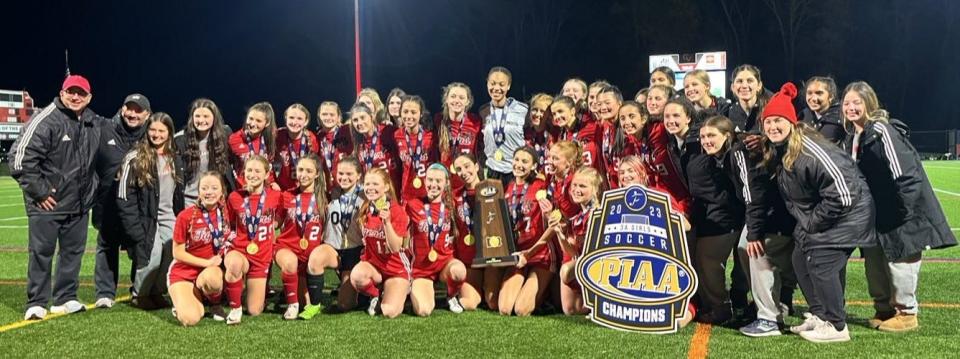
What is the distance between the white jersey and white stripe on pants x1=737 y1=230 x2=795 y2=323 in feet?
8.24

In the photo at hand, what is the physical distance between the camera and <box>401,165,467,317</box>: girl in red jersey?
5457 mm

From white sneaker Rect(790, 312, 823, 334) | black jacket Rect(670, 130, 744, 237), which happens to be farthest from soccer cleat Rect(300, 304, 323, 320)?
white sneaker Rect(790, 312, 823, 334)

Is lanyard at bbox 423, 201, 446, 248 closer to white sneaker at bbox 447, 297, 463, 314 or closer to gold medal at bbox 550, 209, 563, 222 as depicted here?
white sneaker at bbox 447, 297, 463, 314

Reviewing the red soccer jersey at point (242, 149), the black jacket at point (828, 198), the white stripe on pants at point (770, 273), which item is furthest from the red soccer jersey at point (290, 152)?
the black jacket at point (828, 198)

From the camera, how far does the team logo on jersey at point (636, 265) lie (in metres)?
4.78

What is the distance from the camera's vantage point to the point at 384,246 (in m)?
5.46

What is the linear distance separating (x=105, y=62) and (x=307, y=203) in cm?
3375

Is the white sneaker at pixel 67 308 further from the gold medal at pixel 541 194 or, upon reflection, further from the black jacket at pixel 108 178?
the gold medal at pixel 541 194

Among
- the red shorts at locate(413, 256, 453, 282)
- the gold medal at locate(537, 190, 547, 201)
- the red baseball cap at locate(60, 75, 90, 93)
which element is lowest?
the red shorts at locate(413, 256, 453, 282)

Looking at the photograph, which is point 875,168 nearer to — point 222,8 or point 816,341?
point 816,341

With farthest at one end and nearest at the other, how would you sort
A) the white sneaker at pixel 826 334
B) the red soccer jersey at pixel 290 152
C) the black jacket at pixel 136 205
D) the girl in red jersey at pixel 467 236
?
the red soccer jersey at pixel 290 152 → the black jacket at pixel 136 205 → the girl in red jersey at pixel 467 236 → the white sneaker at pixel 826 334

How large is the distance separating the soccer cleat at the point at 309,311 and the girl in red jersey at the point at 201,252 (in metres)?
0.50

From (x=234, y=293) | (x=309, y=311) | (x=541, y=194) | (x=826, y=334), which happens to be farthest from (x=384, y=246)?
(x=826, y=334)

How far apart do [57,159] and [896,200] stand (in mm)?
5089
